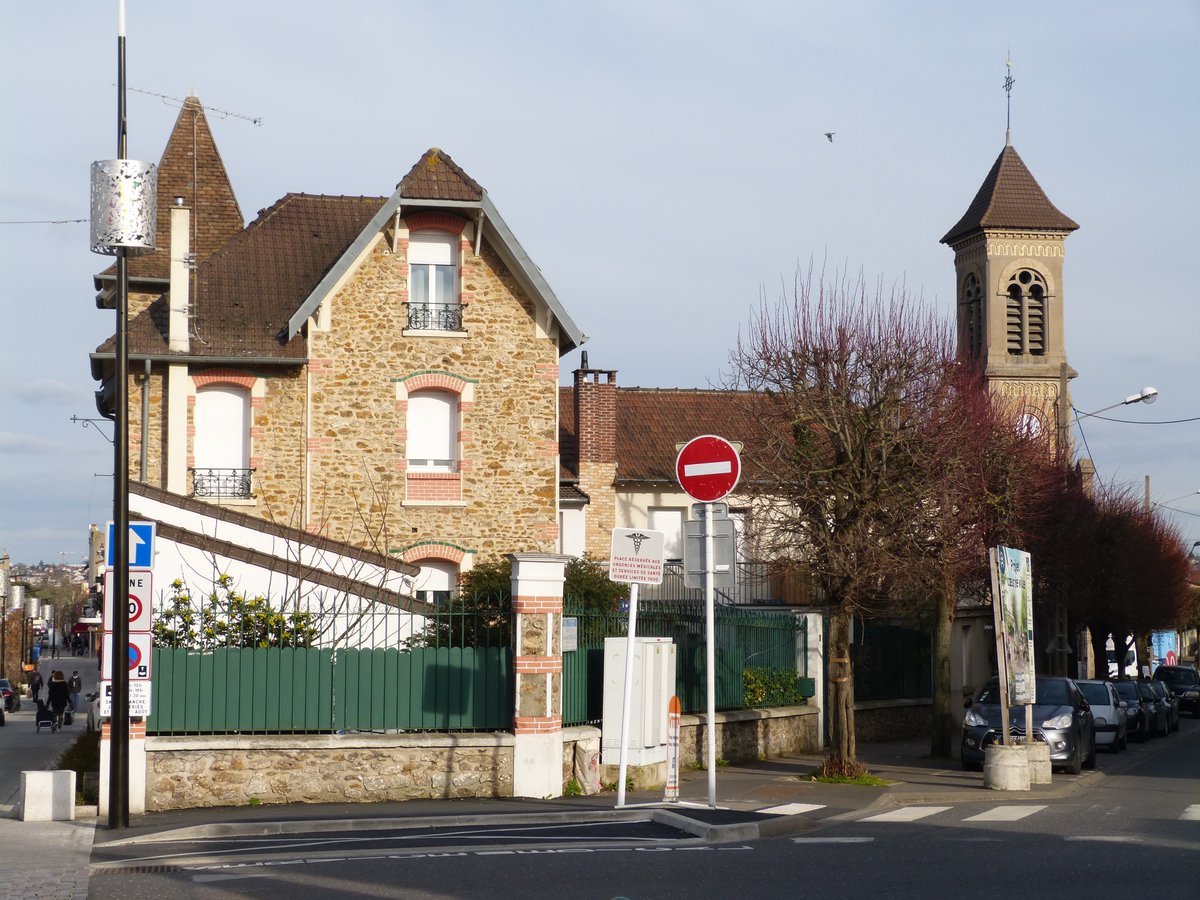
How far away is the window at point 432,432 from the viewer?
2941cm

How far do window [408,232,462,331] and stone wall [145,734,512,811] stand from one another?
1380 centimetres

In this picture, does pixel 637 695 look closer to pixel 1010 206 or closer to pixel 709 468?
pixel 709 468

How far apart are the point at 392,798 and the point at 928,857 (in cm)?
659

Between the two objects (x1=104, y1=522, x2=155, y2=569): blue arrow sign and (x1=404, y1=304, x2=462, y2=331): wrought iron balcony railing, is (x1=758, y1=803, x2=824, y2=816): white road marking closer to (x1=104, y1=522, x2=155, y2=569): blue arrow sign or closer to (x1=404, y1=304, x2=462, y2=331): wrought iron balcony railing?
(x1=104, y1=522, x2=155, y2=569): blue arrow sign

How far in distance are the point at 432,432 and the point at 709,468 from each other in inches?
605

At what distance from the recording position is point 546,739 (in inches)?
662

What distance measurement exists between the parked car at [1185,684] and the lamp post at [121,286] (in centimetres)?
4365

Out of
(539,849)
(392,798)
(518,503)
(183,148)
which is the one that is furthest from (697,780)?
(183,148)

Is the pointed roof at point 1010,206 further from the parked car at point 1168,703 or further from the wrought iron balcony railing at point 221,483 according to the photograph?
the wrought iron balcony railing at point 221,483

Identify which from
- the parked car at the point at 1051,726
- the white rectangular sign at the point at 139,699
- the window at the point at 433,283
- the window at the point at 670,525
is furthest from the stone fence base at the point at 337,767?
the window at the point at 670,525

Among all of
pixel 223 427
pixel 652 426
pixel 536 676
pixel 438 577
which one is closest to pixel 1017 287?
A: pixel 652 426

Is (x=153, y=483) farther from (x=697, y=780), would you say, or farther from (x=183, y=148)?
(x=697, y=780)

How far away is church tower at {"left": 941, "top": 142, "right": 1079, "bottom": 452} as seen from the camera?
186ft

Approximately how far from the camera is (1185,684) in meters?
51.7
